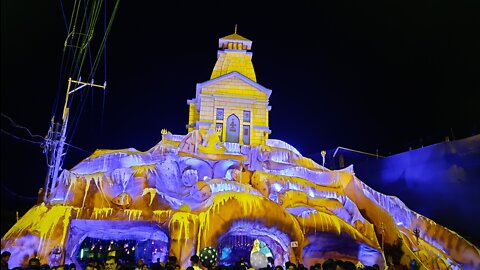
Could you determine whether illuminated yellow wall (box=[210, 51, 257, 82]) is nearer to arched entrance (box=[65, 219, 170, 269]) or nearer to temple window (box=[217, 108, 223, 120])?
temple window (box=[217, 108, 223, 120])

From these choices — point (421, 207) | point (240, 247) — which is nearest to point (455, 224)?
point (421, 207)

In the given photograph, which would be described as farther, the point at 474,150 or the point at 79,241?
the point at 474,150

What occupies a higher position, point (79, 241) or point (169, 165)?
point (169, 165)

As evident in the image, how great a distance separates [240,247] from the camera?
1995 cm

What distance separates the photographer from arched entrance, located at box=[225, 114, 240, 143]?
91.7 ft

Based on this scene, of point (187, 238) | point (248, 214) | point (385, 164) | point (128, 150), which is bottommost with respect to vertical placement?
point (187, 238)

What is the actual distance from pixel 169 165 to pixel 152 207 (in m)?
3.07

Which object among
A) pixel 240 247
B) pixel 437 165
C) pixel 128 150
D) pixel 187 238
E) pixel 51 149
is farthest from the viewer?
pixel 437 165

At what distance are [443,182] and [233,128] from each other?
14.0 meters

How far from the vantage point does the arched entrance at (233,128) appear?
2796cm

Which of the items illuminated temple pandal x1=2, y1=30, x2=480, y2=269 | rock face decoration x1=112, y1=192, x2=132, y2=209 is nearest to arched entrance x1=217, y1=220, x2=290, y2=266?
illuminated temple pandal x1=2, y1=30, x2=480, y2=269

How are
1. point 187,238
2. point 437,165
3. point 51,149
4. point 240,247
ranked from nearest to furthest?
point 187,238
point 51,149
point 240,247
point 437,165

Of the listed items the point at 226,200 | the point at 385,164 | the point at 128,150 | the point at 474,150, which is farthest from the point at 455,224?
the point at 128,150

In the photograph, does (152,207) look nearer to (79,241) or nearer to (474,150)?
(79,241)
